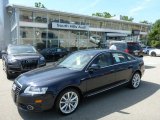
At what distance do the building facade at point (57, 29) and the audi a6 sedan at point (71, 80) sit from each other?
1675 cm

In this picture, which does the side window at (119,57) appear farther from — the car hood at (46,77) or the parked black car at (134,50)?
the parked black car at (134,50)

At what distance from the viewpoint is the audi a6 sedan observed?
176 inches

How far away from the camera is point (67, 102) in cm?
482

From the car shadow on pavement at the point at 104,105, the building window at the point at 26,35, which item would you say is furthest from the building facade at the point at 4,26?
the car shadow on pavement at the point at 104,105

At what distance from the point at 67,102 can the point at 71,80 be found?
54cm

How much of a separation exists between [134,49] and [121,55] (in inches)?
256

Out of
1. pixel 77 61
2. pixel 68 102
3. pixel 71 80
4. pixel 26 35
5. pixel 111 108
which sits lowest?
pixel 111 108

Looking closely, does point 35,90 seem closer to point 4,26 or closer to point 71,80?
point 71,80

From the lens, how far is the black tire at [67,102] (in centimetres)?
467

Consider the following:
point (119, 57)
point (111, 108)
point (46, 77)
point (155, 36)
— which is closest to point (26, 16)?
point (119, 57)

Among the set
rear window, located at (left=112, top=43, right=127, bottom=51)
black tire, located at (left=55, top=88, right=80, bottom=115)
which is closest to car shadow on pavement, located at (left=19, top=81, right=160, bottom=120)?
black tire, located at (left=55, top=88, right=80, bottom=115)

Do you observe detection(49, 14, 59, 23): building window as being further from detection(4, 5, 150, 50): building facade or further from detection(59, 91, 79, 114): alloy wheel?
detection(59, 91, 79, 114): alloy wheel

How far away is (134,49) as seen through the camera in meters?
13.0

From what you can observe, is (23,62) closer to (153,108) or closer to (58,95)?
(58,95)
